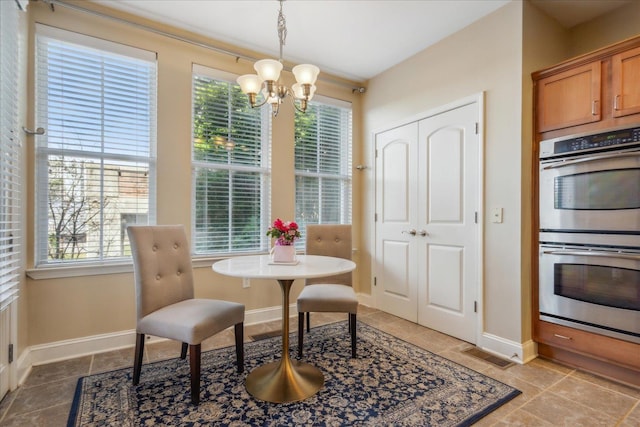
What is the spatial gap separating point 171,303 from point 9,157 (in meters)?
1.28

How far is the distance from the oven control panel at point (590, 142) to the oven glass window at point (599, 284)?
0.79 m

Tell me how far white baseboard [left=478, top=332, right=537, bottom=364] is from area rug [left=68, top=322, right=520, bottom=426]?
0.43 metres

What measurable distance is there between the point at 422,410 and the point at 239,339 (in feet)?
3.89

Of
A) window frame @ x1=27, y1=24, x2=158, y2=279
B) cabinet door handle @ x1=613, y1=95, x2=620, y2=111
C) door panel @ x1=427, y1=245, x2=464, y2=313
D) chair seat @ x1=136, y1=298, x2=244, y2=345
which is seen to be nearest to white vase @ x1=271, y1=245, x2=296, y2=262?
chair seat @ x1=136, y1=298, x2=244, y2=345

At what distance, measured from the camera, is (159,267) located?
2.09 meters

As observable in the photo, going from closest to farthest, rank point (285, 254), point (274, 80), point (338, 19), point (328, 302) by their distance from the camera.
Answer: point (274, 80) → point (285, 254) → point (328, 302) → point (338, 19)

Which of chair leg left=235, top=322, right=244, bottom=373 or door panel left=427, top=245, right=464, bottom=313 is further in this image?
door panel left=427, top=245, right=464, bottom=313

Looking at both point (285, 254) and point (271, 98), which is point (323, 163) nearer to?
point (271, 98)

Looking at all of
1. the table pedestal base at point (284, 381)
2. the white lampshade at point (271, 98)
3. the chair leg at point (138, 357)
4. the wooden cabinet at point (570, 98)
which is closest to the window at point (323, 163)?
the white lampshade at point (271, 98)

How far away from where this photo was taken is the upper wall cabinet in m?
1.97

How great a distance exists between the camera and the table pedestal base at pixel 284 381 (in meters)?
1.82

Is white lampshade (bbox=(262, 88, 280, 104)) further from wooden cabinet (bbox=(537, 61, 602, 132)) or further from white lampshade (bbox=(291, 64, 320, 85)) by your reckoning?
wooden cabinet (bbox=(537, 61, 602, 132))

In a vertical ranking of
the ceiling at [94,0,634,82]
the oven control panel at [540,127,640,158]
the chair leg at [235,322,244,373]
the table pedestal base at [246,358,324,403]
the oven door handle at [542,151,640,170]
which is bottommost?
the table pedestal base at [246,358,324,403]

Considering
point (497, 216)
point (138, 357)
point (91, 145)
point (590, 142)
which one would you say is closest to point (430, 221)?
point (497, 216)
